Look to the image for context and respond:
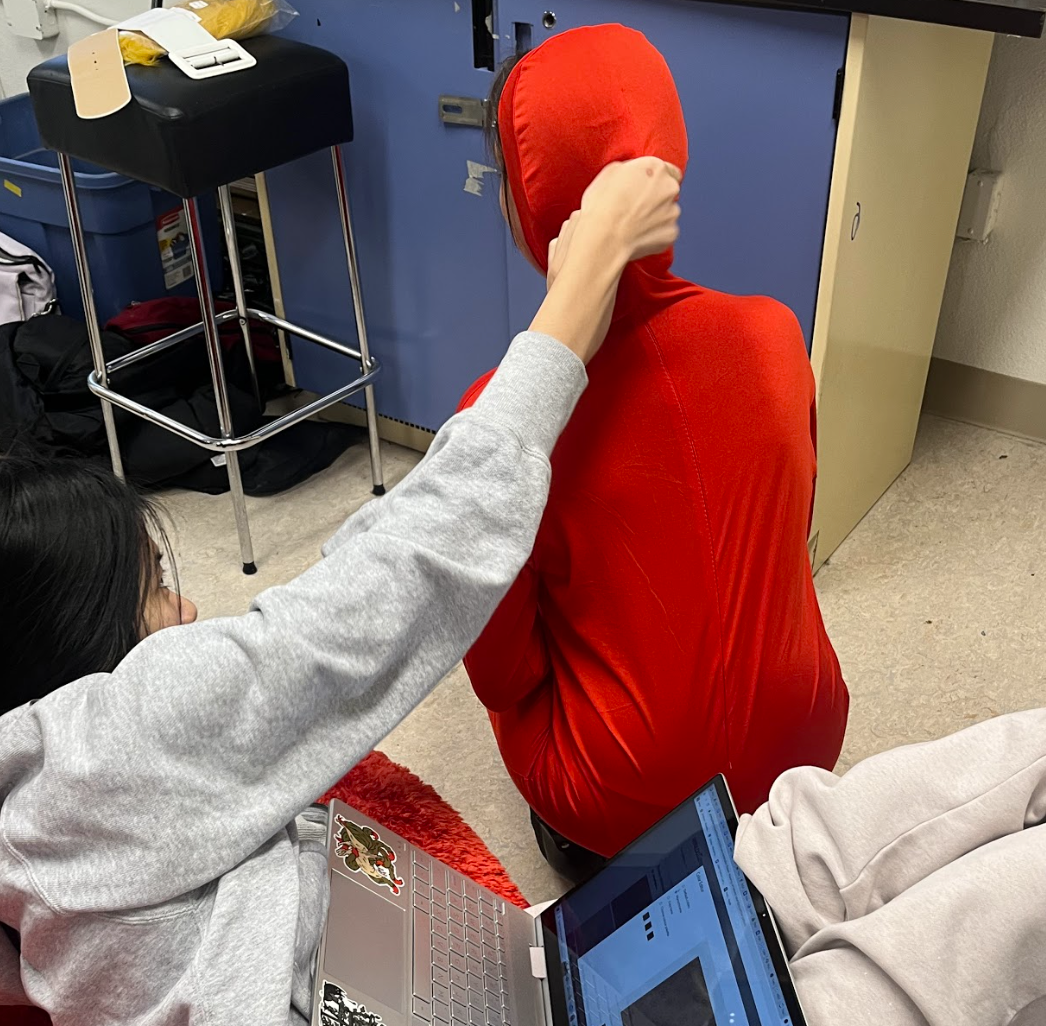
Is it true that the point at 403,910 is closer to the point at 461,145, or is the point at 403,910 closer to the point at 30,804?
the point at 30,804

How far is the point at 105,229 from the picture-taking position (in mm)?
2391

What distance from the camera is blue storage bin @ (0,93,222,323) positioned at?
2.37 m

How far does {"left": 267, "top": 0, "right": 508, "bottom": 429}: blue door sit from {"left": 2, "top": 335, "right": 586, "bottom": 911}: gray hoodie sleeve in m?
1.30

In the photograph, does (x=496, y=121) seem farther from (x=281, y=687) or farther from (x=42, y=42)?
(x=42, y=42)

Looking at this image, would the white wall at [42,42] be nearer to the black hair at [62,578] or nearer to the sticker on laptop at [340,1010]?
the black hair at [62,578]

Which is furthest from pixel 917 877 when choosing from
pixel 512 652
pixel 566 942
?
pixel 512 652

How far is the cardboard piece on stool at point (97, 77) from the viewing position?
1.77 metres

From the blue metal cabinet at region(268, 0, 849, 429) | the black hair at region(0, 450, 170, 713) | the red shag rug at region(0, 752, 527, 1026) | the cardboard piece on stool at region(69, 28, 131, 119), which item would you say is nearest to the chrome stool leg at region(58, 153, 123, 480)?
the cardboard piece on stool at region(69, 28, 131, 119)

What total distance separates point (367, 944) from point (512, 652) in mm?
372

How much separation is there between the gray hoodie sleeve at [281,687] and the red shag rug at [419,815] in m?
0.72

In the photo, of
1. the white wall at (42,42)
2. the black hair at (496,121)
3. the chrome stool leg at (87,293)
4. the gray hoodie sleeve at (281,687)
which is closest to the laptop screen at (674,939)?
the gray hoodie sleeve at (281,687)

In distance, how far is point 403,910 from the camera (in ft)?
2.87

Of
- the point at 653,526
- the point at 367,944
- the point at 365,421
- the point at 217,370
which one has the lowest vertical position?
the point at 365,421

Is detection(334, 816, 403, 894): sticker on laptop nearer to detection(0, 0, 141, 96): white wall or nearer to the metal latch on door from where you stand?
the metal latch on door
